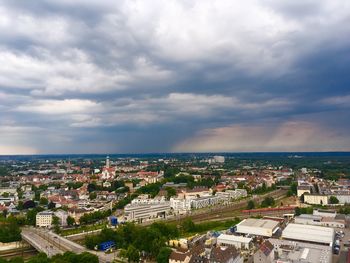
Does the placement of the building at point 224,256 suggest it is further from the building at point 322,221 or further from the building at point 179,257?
the building at point 322,221

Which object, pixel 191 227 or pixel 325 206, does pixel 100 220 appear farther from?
pixel 325 206

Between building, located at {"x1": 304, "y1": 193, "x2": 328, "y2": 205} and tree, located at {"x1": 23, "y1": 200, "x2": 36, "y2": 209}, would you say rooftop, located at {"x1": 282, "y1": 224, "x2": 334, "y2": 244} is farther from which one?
tree, located at {"x1": 23, "y1": 200, "x2": 36, "y2": 209}

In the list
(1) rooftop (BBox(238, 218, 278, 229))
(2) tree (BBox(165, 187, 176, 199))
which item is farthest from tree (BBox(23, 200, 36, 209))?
(1) rooftop (BBox(238, 218, 278, 229))

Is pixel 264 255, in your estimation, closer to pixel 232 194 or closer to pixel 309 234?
pixel 309 234

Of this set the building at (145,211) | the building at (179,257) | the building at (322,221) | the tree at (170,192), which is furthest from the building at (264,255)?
the tree at (170,192)

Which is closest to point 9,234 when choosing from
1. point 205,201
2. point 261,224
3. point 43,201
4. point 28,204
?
point 28,204
